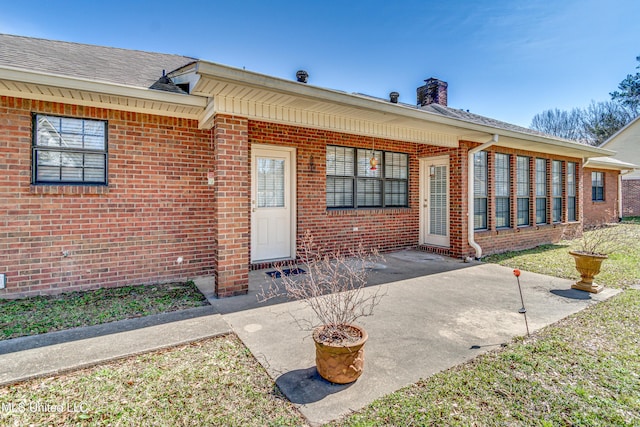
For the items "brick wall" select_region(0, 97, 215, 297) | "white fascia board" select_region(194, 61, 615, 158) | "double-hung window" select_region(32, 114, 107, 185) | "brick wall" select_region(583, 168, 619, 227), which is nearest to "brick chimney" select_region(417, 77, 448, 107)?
"white fascia board" select_region(194, 61, 615, 158)

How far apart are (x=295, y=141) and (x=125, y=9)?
15.5 ft

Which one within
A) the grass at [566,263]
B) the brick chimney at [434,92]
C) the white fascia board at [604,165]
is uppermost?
the brick chimney at [434,92]

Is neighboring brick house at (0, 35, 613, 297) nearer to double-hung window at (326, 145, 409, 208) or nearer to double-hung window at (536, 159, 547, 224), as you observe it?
double-hung window at (326, 145, 409, 208)

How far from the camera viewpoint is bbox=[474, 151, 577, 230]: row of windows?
7758mm

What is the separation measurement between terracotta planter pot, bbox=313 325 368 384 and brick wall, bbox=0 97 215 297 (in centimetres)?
372

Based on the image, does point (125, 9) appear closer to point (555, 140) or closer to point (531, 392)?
point (531, 392)

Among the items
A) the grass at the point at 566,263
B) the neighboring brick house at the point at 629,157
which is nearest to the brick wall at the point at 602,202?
the neighboring brick house at the point at 629,157

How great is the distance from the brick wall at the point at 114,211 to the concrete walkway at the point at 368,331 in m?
1.03

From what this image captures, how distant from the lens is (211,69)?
3559 mm

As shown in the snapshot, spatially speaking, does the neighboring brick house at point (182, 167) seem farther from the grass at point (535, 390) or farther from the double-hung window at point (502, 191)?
the grass at point (535, 390)

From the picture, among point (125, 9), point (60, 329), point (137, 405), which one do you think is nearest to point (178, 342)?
point (137, 405)

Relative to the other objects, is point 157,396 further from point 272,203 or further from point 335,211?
point 335,211

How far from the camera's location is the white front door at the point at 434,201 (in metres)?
7.73

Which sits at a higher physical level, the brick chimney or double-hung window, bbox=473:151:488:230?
the brick chimney
